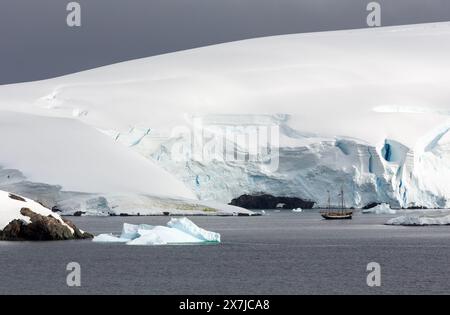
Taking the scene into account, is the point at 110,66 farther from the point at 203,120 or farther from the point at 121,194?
the point at 121,194

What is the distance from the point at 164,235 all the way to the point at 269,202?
132ft

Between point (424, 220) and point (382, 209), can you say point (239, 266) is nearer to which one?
point (424, 220)

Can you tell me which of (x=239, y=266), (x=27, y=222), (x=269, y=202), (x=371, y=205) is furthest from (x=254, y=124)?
(x=239, y=266)

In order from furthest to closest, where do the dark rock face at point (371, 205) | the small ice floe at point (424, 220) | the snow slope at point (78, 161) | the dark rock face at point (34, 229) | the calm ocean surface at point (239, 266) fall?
1. the dark rock face at point (371, 205)
2. the snow slope at point (78, 161)
3. the small ice floe at point (424, 220)
4. the dark rock face at point (34, 229)
5. the calm ocean surface at point (239, 266)

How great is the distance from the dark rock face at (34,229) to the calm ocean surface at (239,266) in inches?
31.4

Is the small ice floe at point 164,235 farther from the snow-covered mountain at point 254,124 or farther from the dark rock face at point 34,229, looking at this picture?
the snow-covered mountain at point 254,124

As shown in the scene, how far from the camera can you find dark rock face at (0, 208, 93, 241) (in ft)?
116

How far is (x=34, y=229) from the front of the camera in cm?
3562

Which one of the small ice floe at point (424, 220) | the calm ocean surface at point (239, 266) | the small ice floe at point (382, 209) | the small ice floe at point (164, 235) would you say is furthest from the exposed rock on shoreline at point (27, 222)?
the small ice floe at point (382, 209)

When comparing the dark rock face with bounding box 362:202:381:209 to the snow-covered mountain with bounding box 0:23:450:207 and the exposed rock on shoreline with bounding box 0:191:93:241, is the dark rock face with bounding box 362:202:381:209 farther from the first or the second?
the exposed rock on shoreline with bounding box 0:191:93:241

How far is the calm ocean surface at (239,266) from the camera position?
2422 centimetres

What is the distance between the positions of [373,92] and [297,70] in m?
9.26
